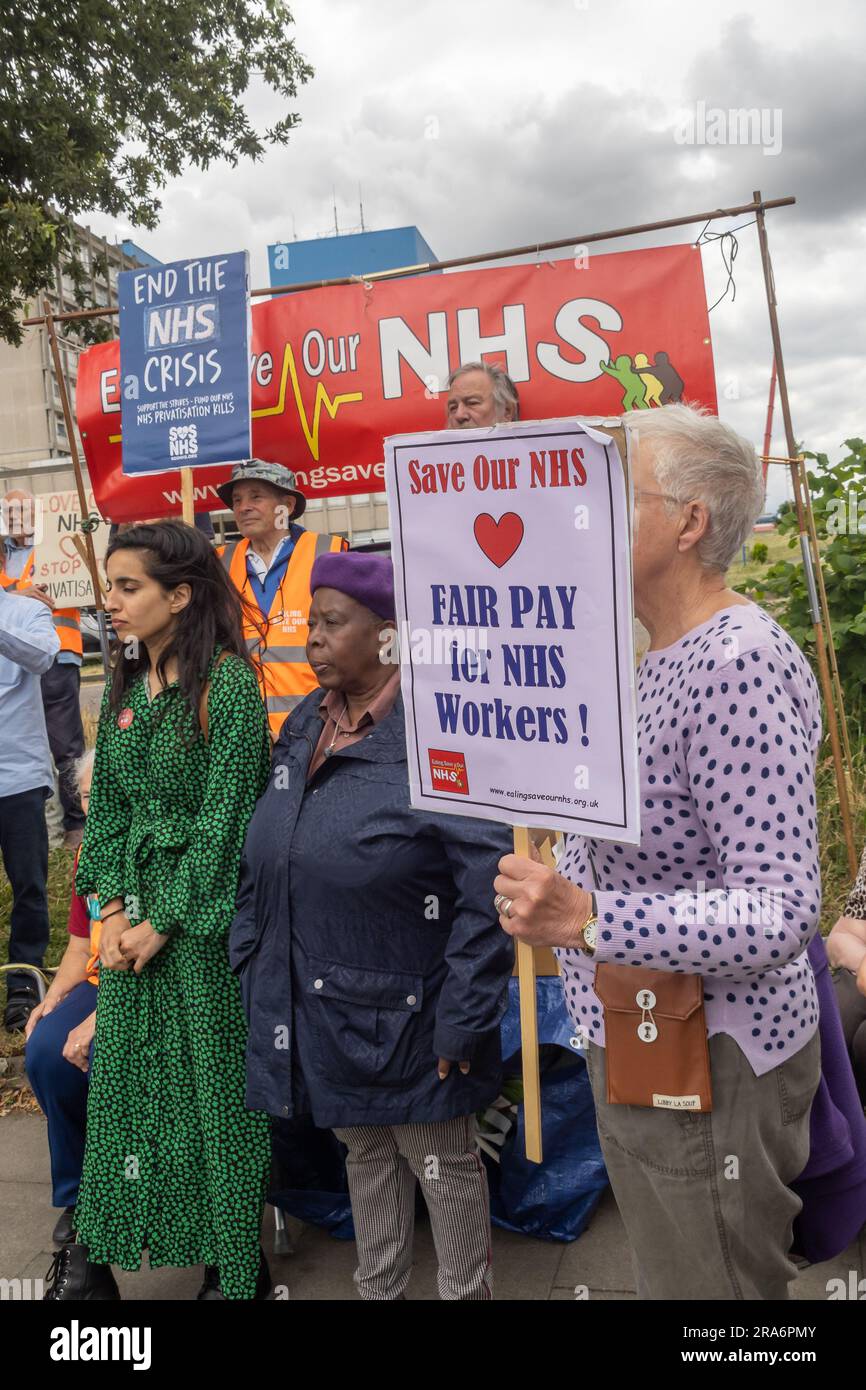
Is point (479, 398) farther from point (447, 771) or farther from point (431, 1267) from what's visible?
point (431, 1267)

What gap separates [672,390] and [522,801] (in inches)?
128

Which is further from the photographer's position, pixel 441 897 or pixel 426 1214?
pixel 426 1214

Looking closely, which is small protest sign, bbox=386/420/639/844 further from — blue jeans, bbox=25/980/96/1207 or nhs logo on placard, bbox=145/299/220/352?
nhs logo on placard, bbox=145/299/220/352

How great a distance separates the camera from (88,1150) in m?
2.73

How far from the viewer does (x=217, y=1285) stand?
2695 mm

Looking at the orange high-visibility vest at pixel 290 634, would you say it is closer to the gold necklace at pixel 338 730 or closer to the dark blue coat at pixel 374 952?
the gold necklace at pixel 338 730

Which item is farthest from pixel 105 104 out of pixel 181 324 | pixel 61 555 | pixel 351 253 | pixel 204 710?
pixel 351 253

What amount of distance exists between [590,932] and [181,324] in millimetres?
3761

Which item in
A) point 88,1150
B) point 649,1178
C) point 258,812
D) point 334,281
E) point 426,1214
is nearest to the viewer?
point 649,1178

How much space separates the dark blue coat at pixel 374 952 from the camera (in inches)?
88.8

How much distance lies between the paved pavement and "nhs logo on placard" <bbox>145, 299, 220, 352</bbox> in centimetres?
325

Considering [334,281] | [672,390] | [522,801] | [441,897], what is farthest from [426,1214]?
[334,281]

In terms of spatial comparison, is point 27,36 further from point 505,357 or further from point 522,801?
point 522,801

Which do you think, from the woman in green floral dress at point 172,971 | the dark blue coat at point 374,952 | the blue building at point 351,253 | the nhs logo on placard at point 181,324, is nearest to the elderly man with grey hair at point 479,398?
the nhs logo on placard at point 181,324
